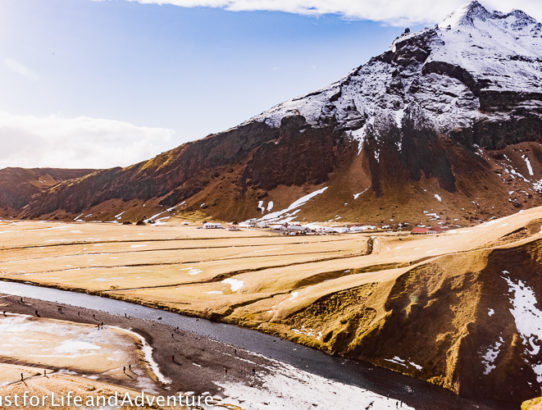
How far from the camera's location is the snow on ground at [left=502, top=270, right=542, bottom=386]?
48.9m

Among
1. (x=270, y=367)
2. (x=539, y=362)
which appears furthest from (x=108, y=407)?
(x=539, y=362)

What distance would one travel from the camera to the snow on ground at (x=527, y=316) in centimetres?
4894

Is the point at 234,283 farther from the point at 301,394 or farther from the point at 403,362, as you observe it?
the point at 301,394

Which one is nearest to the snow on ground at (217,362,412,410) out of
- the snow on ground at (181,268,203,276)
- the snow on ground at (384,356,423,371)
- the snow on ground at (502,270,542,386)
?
the snow on ground at (384,356,423,371)

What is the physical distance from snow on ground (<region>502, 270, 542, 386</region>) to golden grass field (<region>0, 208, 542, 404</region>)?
10.5 ft

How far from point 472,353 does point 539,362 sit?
7962 millimetres

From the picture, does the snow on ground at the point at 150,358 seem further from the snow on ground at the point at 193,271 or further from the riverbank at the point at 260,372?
the snow on ground at the point at 193,271

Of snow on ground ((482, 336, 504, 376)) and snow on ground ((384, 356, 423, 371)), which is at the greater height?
snow on ground ((482, 336, 504, 376))

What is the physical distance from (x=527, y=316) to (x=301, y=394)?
36.5 m

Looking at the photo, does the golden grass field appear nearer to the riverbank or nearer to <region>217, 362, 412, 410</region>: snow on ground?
the riverbank

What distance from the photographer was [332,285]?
7331 cm

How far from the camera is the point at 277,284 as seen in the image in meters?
81.2

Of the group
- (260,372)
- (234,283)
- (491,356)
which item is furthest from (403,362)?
(234,283)

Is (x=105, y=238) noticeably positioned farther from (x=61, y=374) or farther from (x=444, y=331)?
(x=444, y=331)
